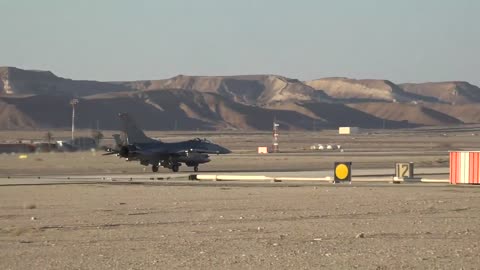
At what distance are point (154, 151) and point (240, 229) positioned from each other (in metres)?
34.8

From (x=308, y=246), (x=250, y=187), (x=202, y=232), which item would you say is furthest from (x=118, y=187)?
(x=308, y=246)

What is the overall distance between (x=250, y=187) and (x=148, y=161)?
1833 cm

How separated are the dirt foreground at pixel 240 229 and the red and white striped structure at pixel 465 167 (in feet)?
16.1

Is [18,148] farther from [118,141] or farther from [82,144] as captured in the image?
[118,141]

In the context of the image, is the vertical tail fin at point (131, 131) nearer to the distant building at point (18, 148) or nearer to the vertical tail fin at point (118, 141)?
the vertical tail fin at point (118, 141)

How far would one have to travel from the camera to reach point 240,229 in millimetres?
20953

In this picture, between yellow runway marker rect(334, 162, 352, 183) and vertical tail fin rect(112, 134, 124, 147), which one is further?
vertical tail fin rect(112, 134, 124, 147)

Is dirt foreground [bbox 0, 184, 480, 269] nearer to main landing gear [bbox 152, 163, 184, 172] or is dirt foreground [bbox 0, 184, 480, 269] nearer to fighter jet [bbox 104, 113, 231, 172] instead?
fighter jet [bbox 104, 113, 231, 172]

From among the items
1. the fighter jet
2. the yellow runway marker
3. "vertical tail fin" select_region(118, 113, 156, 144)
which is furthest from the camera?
"vertical tail fin" select_region(118, 113, 156, 144)

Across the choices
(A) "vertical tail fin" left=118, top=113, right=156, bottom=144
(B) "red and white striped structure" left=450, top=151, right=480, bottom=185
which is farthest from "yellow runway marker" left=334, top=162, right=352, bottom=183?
(A) "vertical tail fin" left=118, top=113, right=156, bottom=144

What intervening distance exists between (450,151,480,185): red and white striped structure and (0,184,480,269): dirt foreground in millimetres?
4922

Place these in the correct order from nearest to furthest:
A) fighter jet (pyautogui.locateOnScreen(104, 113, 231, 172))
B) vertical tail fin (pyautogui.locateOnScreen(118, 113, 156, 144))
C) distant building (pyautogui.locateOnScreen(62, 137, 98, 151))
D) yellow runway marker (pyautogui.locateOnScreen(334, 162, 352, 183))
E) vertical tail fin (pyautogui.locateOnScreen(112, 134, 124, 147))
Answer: yellow runway marker (pyautogui.locateOnScreen(334, 162, 352, 183)) → fighter jet (pyautogui.locateOnScreen(104, 113, 231, 172)) → vertical tail fin (pyautogui.locateOnScreen(118, 113, 156, 144)) → vertical tail fin (pyautogui.locateOnScreen(112, 134, 124, 147)) → distant building (pyautogui.locateOnScreen(62, 137, 98, 151))

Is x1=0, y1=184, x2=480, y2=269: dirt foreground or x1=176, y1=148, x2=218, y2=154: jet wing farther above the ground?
x1=176, y1=148, x2=218, y2=154: jet wing

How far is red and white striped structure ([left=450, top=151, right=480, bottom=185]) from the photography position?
130ft
